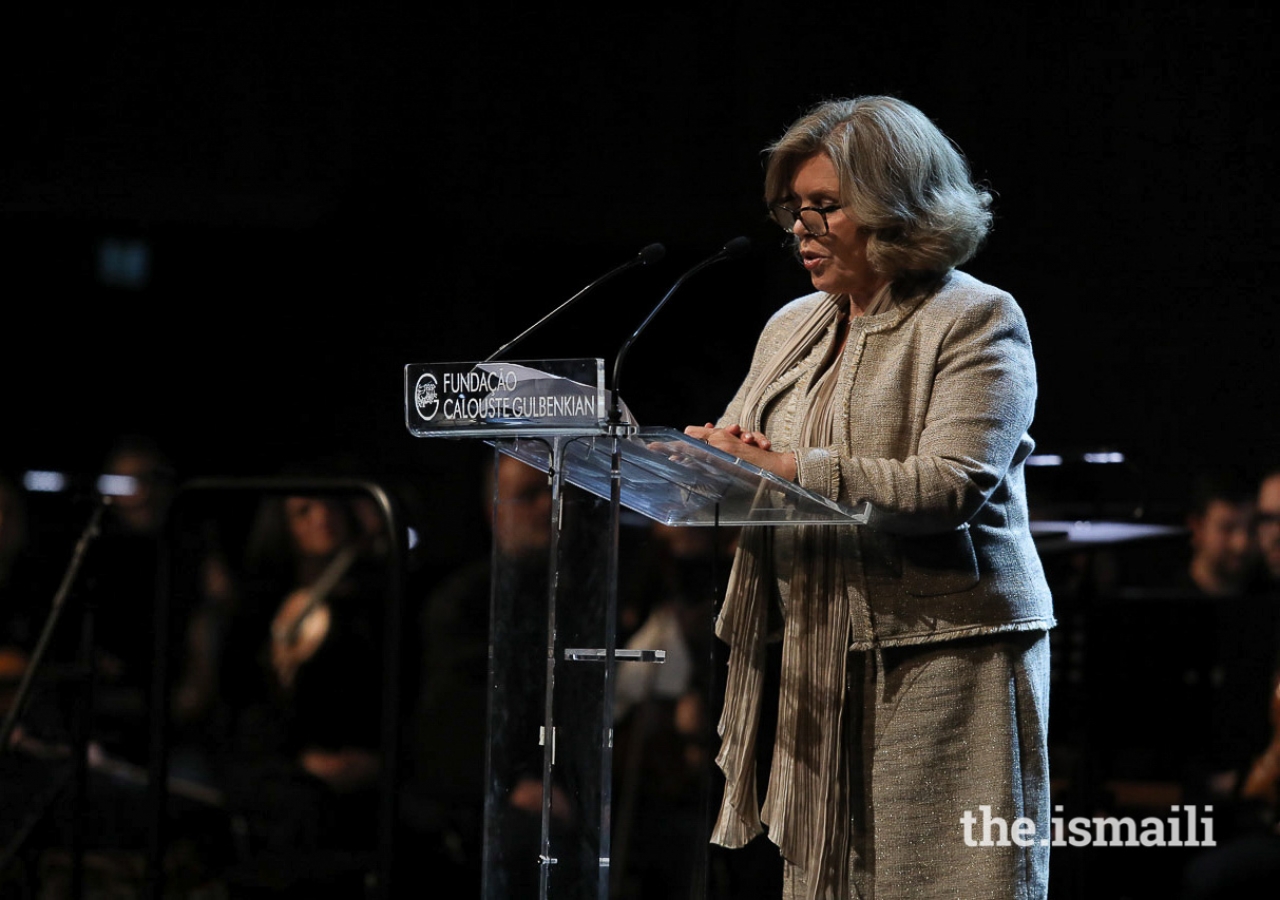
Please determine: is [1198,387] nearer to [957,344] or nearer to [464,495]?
[957,344]

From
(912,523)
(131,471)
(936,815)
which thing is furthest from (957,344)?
(131,471)

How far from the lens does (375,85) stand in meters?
3.55

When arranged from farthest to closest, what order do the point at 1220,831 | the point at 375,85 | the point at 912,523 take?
the point at 375,85, the point at 1220,831, the point at 912,523

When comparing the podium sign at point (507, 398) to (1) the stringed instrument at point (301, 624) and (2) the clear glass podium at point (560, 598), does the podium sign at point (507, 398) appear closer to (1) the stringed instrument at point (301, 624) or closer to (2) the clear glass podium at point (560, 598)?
(2) the clear glass podium at point (560, 598)

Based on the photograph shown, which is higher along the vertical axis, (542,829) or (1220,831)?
(542,829)

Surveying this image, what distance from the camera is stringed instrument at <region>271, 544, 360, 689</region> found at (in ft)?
11.7

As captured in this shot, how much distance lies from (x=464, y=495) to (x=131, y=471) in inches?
35.6

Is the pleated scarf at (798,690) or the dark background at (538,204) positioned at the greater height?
the dark background at (538,204)

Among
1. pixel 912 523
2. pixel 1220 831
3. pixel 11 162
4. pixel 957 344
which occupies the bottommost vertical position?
pixel 1220 831

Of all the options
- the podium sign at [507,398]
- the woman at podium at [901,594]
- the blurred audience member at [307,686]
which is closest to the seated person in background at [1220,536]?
the woman at podium at [901,594]

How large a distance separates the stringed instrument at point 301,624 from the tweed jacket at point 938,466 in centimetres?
196

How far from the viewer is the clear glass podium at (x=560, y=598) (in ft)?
5.30

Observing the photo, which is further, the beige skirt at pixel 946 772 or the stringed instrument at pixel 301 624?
the stringed instrument at pixel 301 624

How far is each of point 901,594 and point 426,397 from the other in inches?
25.9
